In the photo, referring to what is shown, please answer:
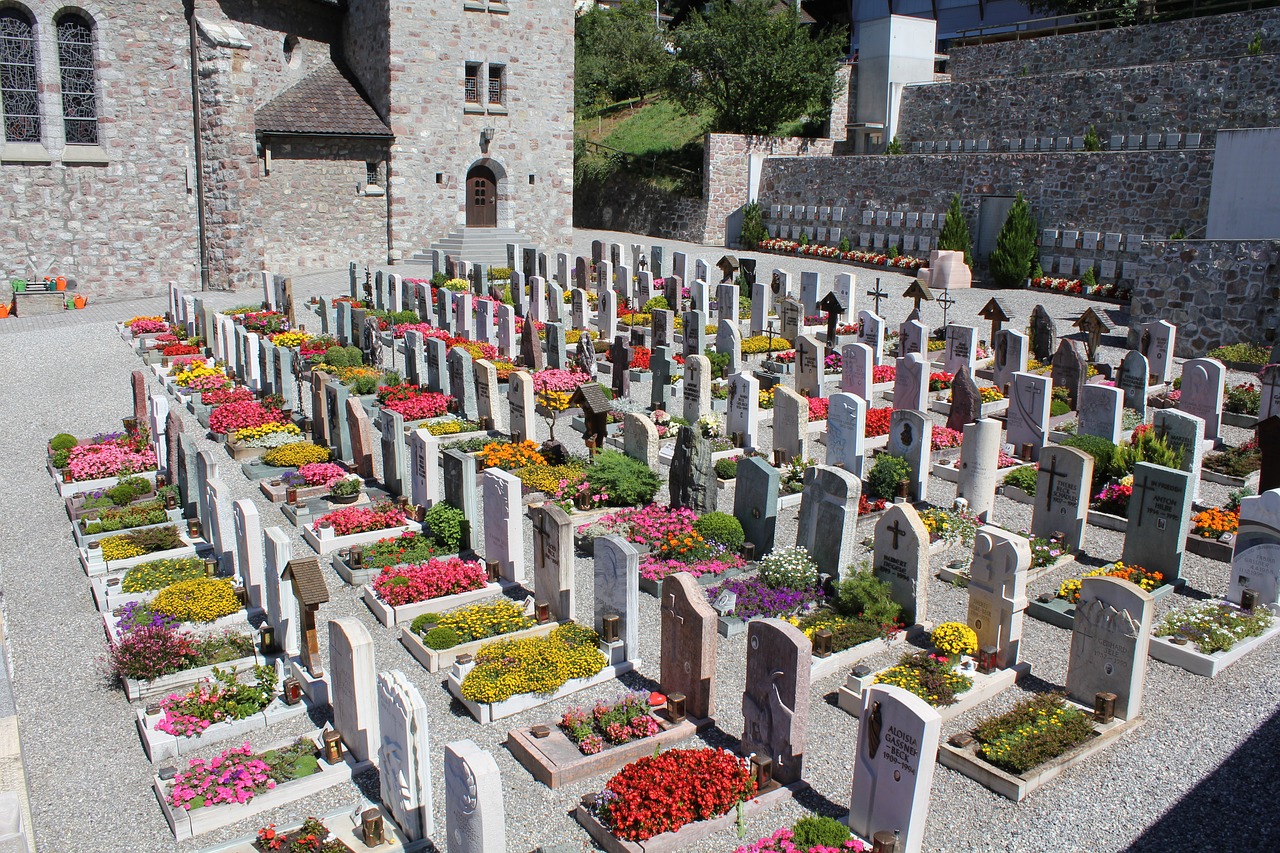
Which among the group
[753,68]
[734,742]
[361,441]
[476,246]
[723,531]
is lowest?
[734,742]

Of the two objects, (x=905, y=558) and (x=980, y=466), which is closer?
(x=905, y=558)

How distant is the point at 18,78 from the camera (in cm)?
2564

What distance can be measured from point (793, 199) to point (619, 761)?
30776 mm

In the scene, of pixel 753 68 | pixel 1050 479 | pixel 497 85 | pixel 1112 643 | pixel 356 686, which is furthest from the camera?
pixel 753 68

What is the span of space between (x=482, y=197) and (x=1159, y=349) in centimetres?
2166

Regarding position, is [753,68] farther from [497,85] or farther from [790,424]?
[790,424]

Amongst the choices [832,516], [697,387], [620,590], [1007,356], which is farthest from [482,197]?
[620,590]

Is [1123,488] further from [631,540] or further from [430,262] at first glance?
[430,262]

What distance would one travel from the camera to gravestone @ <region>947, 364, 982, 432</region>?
15.2 m

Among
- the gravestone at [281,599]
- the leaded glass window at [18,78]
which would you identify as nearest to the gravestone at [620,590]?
the gravestone at [281,599]

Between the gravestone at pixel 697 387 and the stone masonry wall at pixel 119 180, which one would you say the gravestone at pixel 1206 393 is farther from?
the stone masonry wall at pixel 119 180

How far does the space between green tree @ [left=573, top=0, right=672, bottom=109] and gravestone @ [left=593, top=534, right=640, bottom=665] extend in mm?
38886

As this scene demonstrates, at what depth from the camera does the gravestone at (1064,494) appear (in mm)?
11227

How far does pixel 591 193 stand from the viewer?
43.0 m
